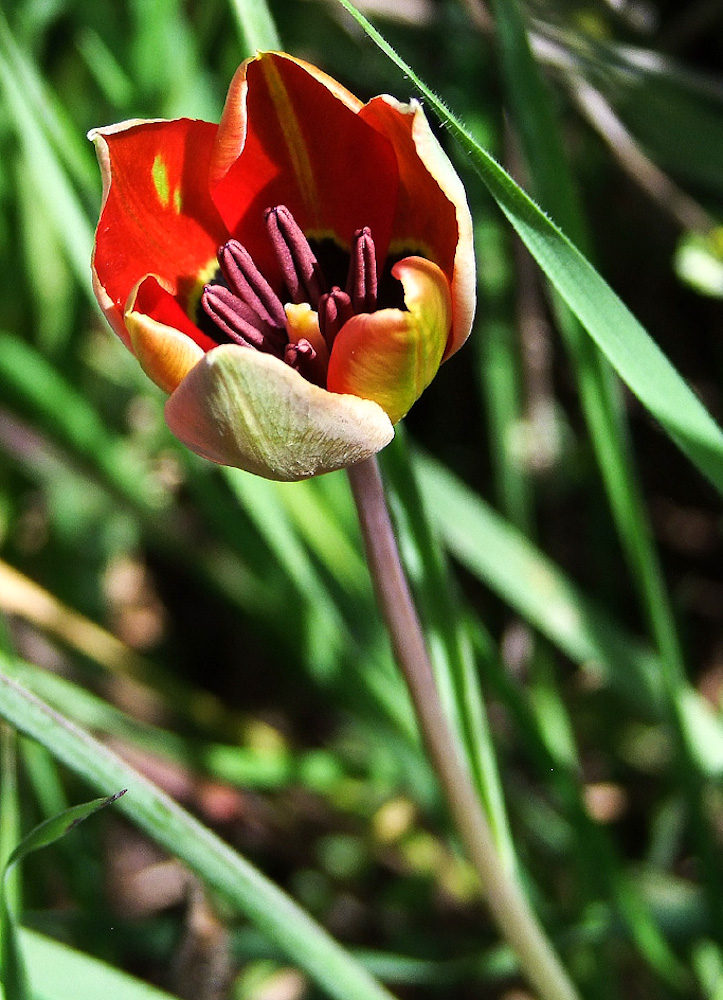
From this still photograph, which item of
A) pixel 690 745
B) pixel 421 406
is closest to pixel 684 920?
pixel 690 745

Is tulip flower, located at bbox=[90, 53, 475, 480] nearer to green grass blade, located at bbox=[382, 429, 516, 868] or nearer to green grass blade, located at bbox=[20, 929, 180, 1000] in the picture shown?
green grass blade, located at bbox=[382, 429, 516, 868]

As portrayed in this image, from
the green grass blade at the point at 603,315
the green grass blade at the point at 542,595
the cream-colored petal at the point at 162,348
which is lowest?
the green grass blade at the point at 542,595

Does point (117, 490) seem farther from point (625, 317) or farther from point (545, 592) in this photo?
point (625, 317)

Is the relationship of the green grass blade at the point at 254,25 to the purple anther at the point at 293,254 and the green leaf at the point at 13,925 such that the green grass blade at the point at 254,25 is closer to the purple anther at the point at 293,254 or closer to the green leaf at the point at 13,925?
the purple anther at the point at 293,254

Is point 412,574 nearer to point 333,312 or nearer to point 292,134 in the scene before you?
point 333,312

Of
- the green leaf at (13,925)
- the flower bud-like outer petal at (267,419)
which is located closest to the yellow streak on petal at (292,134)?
the flower bud-like outer petal at (267,419)

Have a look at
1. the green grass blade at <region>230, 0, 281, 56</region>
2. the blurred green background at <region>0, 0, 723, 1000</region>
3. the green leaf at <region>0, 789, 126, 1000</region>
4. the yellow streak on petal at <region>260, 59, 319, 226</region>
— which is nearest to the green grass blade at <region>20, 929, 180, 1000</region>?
the green leaf at <region>0, 789, 126, 1000</region>

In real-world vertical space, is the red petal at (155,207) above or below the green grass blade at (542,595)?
above

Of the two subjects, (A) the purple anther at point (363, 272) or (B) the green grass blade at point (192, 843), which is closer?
(B) the green grass blade at point (192, 843)
